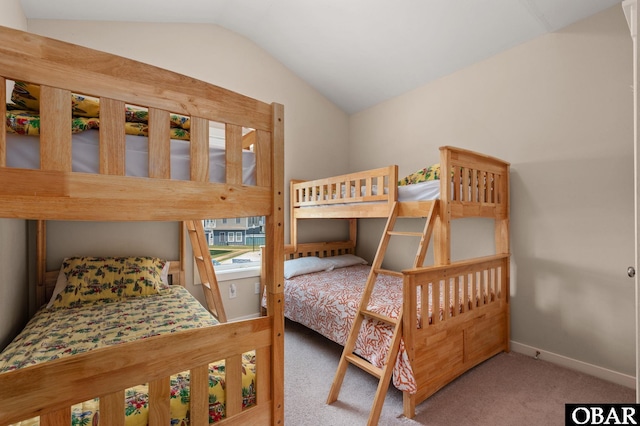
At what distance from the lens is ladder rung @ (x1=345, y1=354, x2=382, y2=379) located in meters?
1.78

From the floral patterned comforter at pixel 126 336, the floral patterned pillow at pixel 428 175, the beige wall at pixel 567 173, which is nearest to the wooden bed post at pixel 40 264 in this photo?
the floral patterned comforter at pixel 126 336

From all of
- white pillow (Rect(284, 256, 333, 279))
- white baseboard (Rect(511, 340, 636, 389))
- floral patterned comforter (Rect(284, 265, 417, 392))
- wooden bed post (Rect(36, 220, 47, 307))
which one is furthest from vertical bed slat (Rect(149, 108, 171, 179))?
white baseboard (Rect(511, 340, 636, 389))

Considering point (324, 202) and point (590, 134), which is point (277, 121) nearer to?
point (324, 202)

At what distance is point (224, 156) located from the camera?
1144 millimetres

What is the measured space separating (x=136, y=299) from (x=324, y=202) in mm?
1817

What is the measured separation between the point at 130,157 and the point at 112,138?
8cm

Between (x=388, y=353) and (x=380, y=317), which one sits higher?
(x=380, y=317)

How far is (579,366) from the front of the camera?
7.38ft

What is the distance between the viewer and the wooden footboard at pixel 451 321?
5.86 feet

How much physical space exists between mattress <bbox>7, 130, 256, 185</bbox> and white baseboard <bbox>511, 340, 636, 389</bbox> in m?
2.73

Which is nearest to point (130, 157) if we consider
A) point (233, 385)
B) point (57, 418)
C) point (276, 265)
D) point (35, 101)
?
point (35, 101)

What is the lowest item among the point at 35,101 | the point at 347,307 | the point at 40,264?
the point at 347,307

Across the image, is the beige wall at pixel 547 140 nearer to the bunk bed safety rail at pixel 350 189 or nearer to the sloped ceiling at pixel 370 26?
the sloped ceiling at pixel 370 26

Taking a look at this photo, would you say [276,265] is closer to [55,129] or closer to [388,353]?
[55,129]
